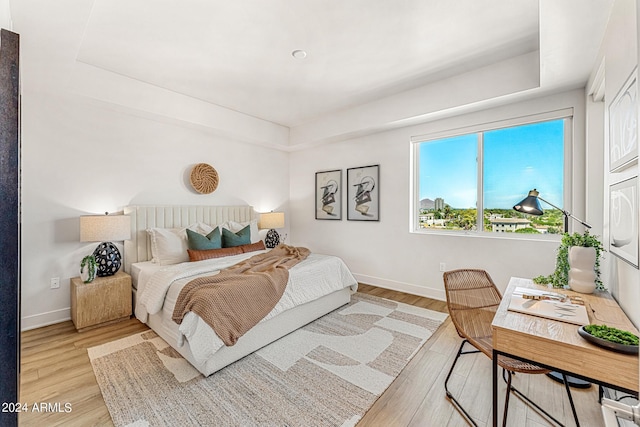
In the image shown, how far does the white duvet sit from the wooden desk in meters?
1.74

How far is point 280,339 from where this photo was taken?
8.48ft

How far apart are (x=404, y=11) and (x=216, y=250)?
303cm

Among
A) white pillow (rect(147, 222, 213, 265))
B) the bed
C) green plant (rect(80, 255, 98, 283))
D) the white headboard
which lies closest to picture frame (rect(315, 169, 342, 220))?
the bed

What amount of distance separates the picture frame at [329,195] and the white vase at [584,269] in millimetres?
3239

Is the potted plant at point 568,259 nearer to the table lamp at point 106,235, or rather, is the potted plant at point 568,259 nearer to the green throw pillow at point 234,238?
the green throw pillow at point 234,238

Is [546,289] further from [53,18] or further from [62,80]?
[62,80]

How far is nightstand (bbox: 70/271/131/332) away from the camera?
2705 mm

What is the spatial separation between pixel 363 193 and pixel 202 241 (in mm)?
2483

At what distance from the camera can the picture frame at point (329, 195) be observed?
4.73 metres

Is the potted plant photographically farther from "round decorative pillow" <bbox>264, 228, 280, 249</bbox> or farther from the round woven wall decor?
the round woven wall decor

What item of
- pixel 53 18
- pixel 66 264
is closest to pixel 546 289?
pixel 53 18

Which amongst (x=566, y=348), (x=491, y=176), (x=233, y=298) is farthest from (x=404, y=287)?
(x=566, y=348)

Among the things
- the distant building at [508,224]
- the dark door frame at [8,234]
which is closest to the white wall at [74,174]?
the dark door frame at [8,234]

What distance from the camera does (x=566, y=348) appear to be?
1.10 metres
